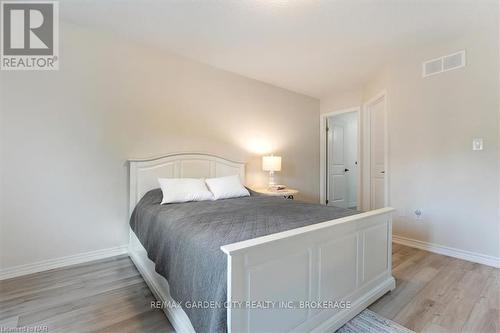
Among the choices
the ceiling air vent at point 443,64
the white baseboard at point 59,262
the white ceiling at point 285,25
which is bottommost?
the white baseboard at point 59,262

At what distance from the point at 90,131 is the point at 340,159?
454 cm

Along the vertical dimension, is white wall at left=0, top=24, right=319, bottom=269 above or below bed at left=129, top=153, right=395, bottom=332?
above

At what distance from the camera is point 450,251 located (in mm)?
2740

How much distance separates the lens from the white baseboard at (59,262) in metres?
2.23

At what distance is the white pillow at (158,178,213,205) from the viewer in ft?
8.28

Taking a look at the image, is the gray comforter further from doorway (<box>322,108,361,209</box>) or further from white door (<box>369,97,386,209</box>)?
doorway (<box>322,108,361,209</box>)

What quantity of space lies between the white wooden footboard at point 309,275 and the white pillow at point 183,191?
1507mm

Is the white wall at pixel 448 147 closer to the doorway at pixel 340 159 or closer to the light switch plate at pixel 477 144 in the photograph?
the light switch plate at pixel 477 144

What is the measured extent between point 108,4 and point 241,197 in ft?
7.52

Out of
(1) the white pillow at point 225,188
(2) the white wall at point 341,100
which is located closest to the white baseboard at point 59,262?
(1) the white pillow at point 225,188

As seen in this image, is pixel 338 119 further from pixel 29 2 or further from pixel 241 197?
A: pixel 29 2

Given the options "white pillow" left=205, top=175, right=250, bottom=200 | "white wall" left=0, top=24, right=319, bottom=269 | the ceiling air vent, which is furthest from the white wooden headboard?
the ceiling air vent

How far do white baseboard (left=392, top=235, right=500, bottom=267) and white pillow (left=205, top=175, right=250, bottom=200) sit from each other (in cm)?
211

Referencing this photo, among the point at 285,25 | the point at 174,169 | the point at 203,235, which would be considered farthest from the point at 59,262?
the point at 285,25
